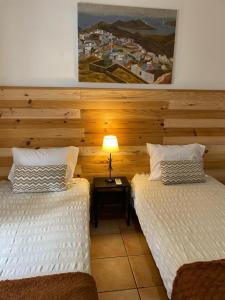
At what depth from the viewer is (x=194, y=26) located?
2.77 meters

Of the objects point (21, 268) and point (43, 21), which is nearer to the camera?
point (21, 268)

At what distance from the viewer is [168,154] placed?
2.77 metres

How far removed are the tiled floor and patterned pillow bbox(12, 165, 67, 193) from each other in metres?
0.66

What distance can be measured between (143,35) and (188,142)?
1295 millimetres

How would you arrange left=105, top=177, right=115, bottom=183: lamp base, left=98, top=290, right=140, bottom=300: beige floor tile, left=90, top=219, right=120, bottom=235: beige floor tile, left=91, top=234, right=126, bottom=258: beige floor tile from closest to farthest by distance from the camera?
left=98, top=290, right=140, bottom=300: beige floor tile < left=91, top=234, right=126, bottom=258: beige floor tile < left=90, top=219, right=120, bottom=235: beige floor tile < left=105, top=177, right=115, bottom=183: lamp base

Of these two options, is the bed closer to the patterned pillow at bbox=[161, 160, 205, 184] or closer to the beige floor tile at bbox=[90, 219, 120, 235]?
the beige floor tile at bbox=[90, 219, 120, 235]

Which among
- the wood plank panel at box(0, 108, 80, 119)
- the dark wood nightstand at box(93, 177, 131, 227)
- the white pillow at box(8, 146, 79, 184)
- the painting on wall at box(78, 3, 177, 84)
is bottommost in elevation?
the dark wood nightstand at box(93, 177, 131, 227)

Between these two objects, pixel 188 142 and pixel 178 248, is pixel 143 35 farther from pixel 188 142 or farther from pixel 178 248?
pixel 178 248

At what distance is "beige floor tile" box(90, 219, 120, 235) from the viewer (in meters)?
2.67

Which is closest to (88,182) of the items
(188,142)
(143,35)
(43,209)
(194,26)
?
(43,209)

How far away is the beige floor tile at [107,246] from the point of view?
7.58 ft

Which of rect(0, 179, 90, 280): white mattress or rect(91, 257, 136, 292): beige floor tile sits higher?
rect(0, 179, 90, 280): white mattress

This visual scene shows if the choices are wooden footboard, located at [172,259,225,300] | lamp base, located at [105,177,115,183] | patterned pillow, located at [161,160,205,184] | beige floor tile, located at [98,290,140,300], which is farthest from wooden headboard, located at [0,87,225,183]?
wooden footboard, located at [172,259,225,300]

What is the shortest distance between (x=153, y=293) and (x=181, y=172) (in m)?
1.19
